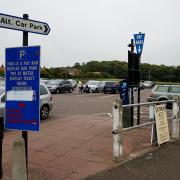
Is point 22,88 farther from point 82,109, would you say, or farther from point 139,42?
point 82,109

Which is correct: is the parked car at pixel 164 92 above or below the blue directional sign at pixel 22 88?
below

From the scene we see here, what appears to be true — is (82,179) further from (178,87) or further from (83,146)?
(178,87)

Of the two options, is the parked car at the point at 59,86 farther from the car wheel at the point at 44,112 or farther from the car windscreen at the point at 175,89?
the car wheel at the point at 44,112

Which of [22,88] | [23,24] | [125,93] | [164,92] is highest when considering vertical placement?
[23,24]

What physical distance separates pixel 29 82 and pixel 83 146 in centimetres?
394

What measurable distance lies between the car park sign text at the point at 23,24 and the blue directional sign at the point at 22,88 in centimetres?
33

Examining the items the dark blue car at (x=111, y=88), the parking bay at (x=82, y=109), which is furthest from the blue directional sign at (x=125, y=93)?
the dark blue car at (x=111, y=88)

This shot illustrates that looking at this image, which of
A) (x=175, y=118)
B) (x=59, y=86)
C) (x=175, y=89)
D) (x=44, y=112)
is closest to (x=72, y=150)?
(x=175, y=118)

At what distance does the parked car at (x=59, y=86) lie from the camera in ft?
129

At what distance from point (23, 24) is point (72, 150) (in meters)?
3.90

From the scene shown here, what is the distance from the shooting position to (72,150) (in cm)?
861

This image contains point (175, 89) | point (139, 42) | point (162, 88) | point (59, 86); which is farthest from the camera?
point (59, 86)

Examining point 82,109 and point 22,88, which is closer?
point 22,88

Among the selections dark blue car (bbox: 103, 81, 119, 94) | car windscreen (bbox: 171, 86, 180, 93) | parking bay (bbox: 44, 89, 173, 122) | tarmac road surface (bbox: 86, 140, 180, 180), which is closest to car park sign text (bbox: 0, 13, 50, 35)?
tarmac road surface (bbox: 86, 140, 180, 180)
